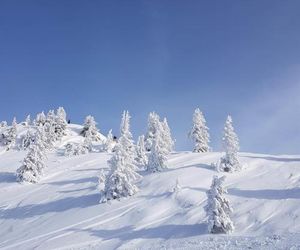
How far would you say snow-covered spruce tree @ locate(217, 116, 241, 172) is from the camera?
46.2 metres

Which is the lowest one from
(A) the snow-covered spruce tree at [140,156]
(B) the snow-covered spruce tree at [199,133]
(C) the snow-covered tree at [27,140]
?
(A) the snow-covered spruce tree at [140,156]

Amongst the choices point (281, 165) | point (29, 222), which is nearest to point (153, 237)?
point (29, 222)

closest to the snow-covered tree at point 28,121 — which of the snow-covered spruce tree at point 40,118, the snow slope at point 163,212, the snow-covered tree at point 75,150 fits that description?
the snow-covered spruce tree at point 40,118

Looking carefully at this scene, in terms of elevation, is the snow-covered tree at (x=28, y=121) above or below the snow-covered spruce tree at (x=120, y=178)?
above

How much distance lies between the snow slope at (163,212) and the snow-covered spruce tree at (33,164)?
296 centimetres

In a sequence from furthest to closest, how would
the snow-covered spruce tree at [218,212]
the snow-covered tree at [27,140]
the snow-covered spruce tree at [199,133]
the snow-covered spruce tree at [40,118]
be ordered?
the snow-covered spruce tree at [40,118] → the snow-covered tree at [27,140] → the snow-covered spruce tree at [199,133] → the snow-covered spruce tree at [218,212]

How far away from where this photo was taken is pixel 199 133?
75812mm

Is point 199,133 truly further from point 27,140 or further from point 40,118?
point 40,118

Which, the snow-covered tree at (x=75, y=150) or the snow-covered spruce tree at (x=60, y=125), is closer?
the snow-covered tree at (x=75, y=150)

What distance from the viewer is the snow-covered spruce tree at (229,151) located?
46.2 metres

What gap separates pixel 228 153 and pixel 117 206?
13871mm

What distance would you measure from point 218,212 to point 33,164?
38.3m

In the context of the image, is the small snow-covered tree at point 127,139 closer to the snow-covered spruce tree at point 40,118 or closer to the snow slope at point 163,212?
the snow slope at point 163,212

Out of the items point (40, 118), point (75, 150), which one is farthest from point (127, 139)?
point (40, 118)
